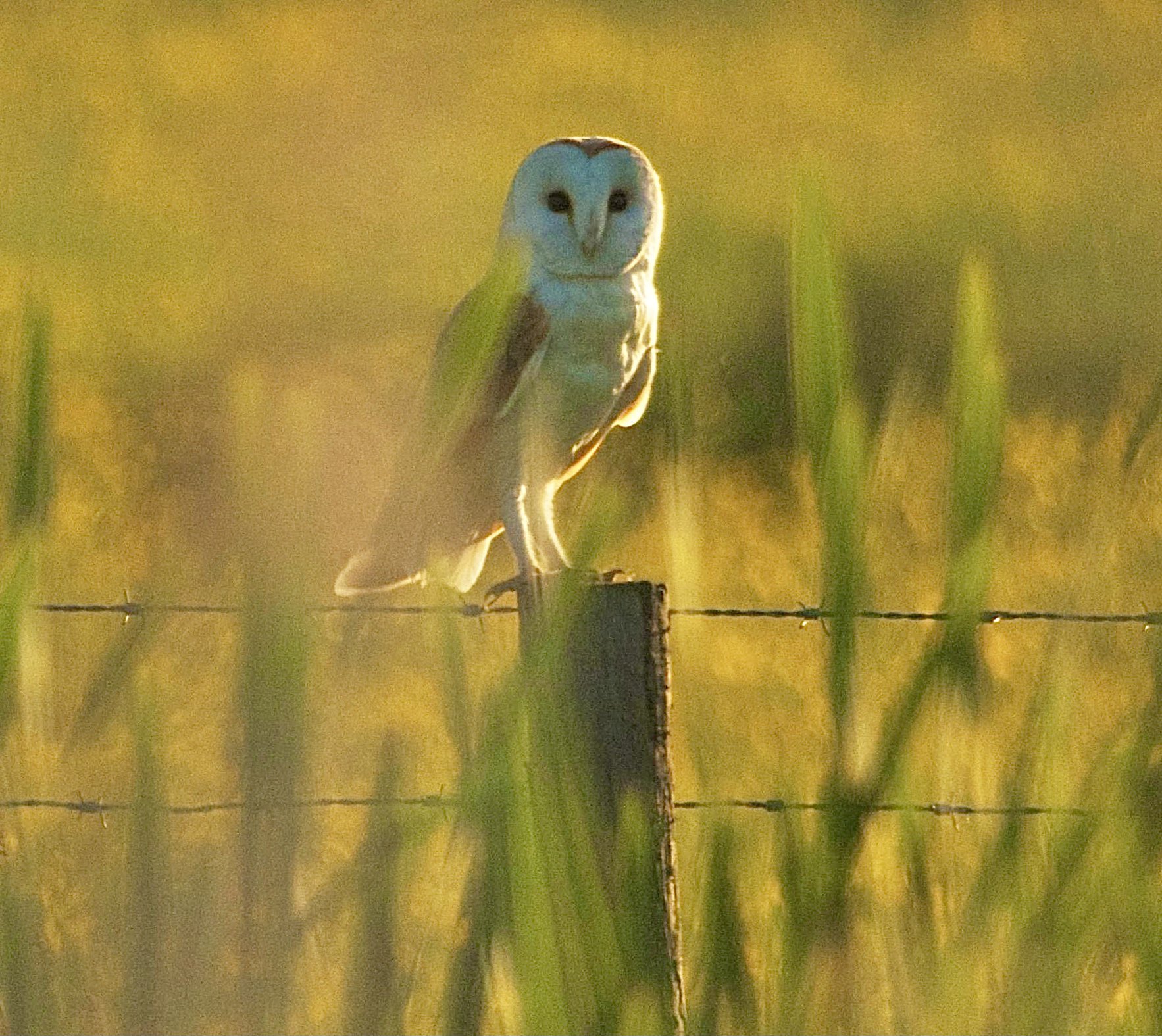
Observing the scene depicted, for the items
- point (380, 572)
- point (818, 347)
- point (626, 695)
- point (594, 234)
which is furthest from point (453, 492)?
point (818, 347)

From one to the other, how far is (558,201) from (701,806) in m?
2.88

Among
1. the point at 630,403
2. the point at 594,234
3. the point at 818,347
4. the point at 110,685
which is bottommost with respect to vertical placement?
the point at 110,685

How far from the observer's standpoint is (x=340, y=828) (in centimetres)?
168

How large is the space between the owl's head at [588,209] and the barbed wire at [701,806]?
2688 millimetres

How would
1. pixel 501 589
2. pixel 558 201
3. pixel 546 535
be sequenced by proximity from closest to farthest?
pixel 501 589 < pixel 546 535 < pixel 558 201

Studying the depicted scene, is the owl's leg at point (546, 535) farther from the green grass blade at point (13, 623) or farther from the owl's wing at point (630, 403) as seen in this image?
the green grass blade at point (13, 623)

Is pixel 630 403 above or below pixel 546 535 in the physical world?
above

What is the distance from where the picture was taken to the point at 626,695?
1.82 metres

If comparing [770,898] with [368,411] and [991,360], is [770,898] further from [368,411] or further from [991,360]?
[368,411]

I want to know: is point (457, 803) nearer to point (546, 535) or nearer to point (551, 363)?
point (546, 535)

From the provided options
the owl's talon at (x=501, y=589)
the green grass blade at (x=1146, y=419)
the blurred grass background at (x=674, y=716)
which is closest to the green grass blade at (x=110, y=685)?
the blurred grass background at (x=674, y=716)

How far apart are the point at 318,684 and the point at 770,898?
0.19 metres

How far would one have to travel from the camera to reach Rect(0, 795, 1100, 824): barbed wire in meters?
0.86

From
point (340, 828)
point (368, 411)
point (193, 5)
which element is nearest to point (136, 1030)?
point (368, 411)
